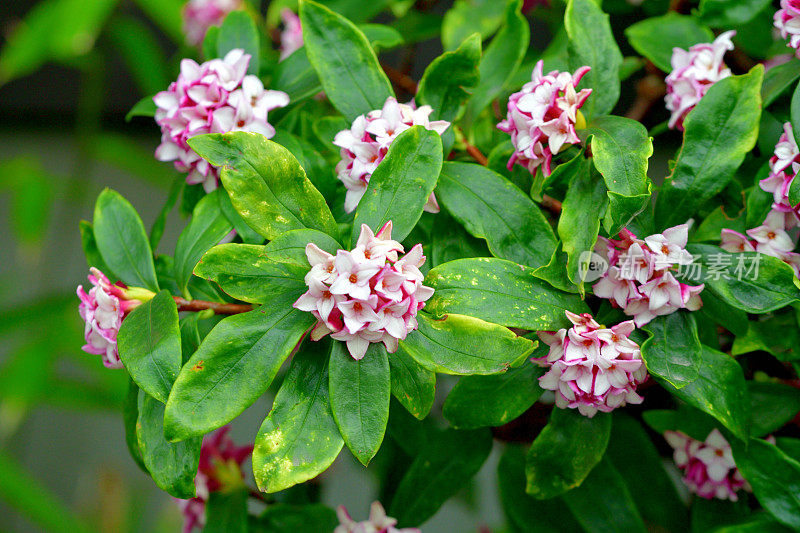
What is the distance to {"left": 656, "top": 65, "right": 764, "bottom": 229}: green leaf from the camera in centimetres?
53

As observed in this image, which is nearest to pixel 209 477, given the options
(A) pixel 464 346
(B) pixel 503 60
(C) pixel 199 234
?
(C) pixel 199 234

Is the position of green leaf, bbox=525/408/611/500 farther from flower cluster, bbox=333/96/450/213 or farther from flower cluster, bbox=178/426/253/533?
flower cluster, bbox=178/426/253/533

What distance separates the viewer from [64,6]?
3.35ft

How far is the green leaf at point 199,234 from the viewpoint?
0.56m

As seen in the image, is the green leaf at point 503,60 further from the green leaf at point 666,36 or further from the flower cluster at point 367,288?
the flower cluster at point 367,288

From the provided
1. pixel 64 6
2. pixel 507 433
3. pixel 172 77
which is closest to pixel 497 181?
pixel 507 433

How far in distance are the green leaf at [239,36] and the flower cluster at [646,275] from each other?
37 centimetres

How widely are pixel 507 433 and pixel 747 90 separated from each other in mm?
412

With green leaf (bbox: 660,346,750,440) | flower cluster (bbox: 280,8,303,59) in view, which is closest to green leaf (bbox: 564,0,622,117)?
green leaf (bbox: 660,346,750,440)

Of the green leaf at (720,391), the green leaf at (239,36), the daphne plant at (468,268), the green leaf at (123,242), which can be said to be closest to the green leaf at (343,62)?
the daphne plant at (468,268)

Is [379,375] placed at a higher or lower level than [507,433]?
higher

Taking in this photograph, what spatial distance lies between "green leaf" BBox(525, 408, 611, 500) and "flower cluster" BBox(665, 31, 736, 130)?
0.28 m

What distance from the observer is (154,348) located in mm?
481

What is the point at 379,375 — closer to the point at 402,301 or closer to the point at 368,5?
the point at 402,301
